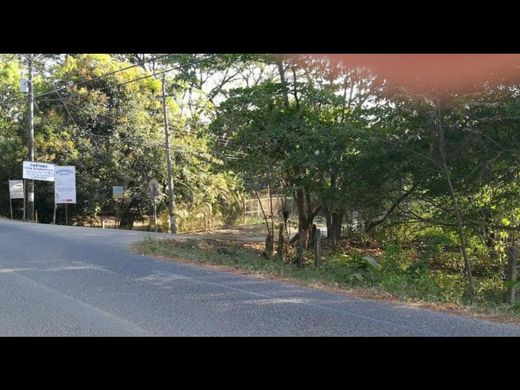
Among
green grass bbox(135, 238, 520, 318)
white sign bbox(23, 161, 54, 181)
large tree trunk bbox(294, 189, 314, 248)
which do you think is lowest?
green grass bbox(135, 238, 520, 318)

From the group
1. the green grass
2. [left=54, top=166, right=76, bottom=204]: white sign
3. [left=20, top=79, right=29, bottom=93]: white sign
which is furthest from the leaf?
[left=20, top=79, right=29, bottom=93]: white sign

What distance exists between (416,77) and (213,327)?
231 inches

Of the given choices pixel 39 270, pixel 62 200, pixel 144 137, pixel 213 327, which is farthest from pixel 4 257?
pixel 144 137

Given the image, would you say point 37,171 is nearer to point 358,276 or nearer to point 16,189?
point 16,189

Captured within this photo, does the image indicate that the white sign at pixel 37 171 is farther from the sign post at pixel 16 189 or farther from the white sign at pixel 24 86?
the white sign at pixel 24 86

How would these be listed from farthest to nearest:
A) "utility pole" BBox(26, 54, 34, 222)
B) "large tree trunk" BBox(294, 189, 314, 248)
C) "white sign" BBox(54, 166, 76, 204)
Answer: "utility pole" BBox(26, 54, 34, 222), "white sign" BBox(54, 166, 76, 204), "large tree trunk" BBox(294, 189, 314, 248)

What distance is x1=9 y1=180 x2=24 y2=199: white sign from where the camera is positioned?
2738 cm

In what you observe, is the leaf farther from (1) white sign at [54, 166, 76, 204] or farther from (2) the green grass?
(1) white sign at [54, 166, 76, 204]

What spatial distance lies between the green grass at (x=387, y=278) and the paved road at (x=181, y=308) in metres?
0.90

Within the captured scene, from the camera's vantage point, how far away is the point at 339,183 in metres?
13.9

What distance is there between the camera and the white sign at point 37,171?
25.3m

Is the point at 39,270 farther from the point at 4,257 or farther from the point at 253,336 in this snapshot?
the point at 253,336

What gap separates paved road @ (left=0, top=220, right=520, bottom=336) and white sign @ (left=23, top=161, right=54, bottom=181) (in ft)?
55.0

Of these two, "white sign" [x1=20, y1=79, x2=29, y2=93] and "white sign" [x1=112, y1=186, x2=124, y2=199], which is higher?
"white sign" [x1=20, y1=79, x2=29, y2=93]
